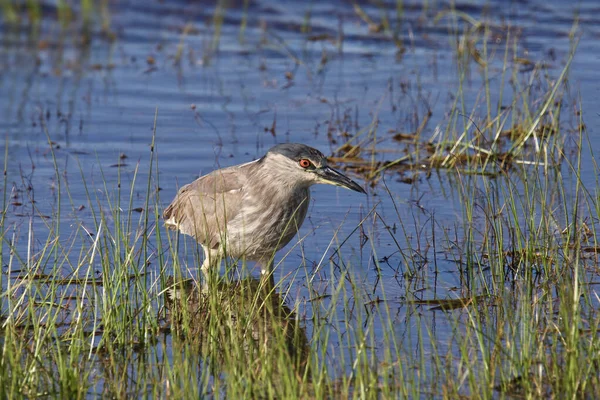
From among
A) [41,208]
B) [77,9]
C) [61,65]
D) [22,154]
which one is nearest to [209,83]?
[61,65]

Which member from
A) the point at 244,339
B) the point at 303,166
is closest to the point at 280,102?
the point at 303,166

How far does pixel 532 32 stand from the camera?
13719 millimetres

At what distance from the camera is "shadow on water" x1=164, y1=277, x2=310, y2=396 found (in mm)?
4285

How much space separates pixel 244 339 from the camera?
5176mm

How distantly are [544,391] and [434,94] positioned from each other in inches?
262

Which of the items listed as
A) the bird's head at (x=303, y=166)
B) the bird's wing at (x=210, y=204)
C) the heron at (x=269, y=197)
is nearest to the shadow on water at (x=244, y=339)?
the heron at (x=269, y=197)

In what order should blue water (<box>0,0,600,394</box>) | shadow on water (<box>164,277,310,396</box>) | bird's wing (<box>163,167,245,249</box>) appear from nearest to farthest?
shadow on water (<box>164,277,310,396</box>)
bird's wing (<box>163,167,245,249</box>)
blue water (<box>0,0,600,394</box>)

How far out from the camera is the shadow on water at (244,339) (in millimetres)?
4285

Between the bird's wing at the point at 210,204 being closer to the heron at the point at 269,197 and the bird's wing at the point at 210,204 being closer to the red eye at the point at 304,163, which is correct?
the heron at the point at 269,197

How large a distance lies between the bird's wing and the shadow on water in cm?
51

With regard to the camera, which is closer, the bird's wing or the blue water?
the bird's wing

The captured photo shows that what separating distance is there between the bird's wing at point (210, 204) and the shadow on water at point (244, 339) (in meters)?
0.51

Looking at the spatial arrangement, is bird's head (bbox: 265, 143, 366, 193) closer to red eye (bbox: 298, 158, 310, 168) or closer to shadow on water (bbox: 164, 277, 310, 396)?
red eye (bbox: 298, 158, 310, 168)

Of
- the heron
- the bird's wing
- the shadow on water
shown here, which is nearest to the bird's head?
the heron
